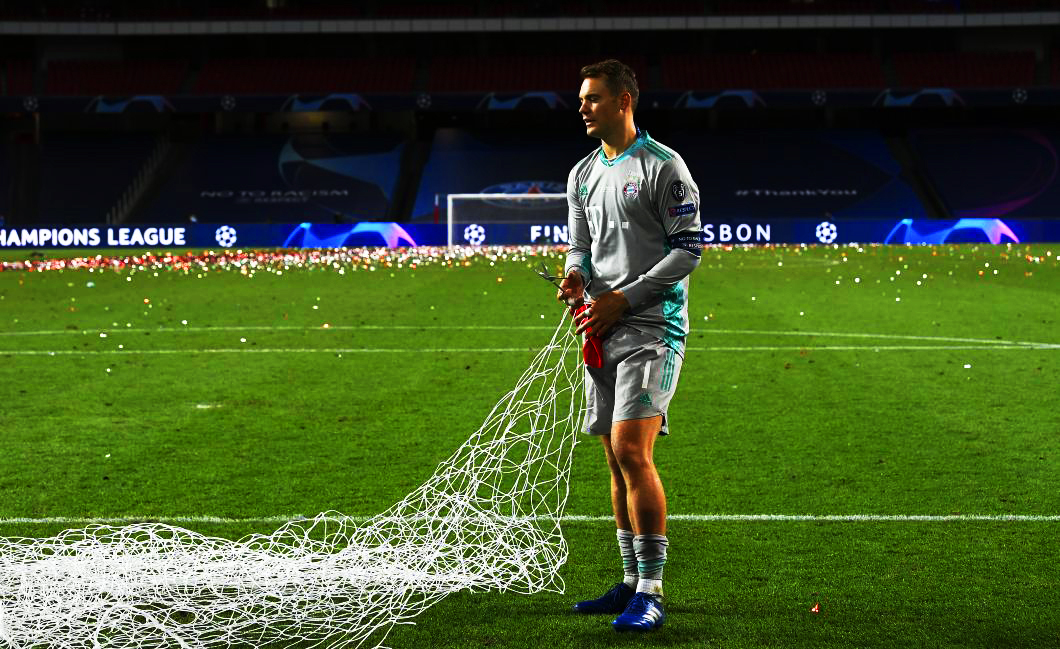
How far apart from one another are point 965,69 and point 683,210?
154 feet

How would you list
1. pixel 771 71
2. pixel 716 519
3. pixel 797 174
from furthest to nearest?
pixel 771 71
pixel 797 174
pixel 716 519

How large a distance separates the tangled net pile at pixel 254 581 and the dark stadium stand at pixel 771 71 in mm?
43566

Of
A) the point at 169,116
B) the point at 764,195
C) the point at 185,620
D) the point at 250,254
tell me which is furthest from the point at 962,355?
the point at 169,116

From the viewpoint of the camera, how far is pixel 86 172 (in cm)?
A: 4506

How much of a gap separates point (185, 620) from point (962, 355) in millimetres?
9400

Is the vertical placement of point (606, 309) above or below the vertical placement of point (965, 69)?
below

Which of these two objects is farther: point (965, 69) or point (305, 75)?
point (305, 75)

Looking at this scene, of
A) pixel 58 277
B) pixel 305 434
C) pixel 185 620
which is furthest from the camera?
pixel 58 277

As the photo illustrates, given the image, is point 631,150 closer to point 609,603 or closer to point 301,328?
point 609,603

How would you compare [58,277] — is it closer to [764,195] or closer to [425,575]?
[425,575]

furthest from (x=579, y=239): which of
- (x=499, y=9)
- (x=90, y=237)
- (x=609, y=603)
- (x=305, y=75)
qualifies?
(x=305, y=75)

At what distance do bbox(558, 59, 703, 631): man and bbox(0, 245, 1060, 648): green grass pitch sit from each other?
9.9 inches

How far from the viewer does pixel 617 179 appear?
468 centimetres

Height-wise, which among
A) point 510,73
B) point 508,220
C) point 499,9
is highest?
point 499,9
